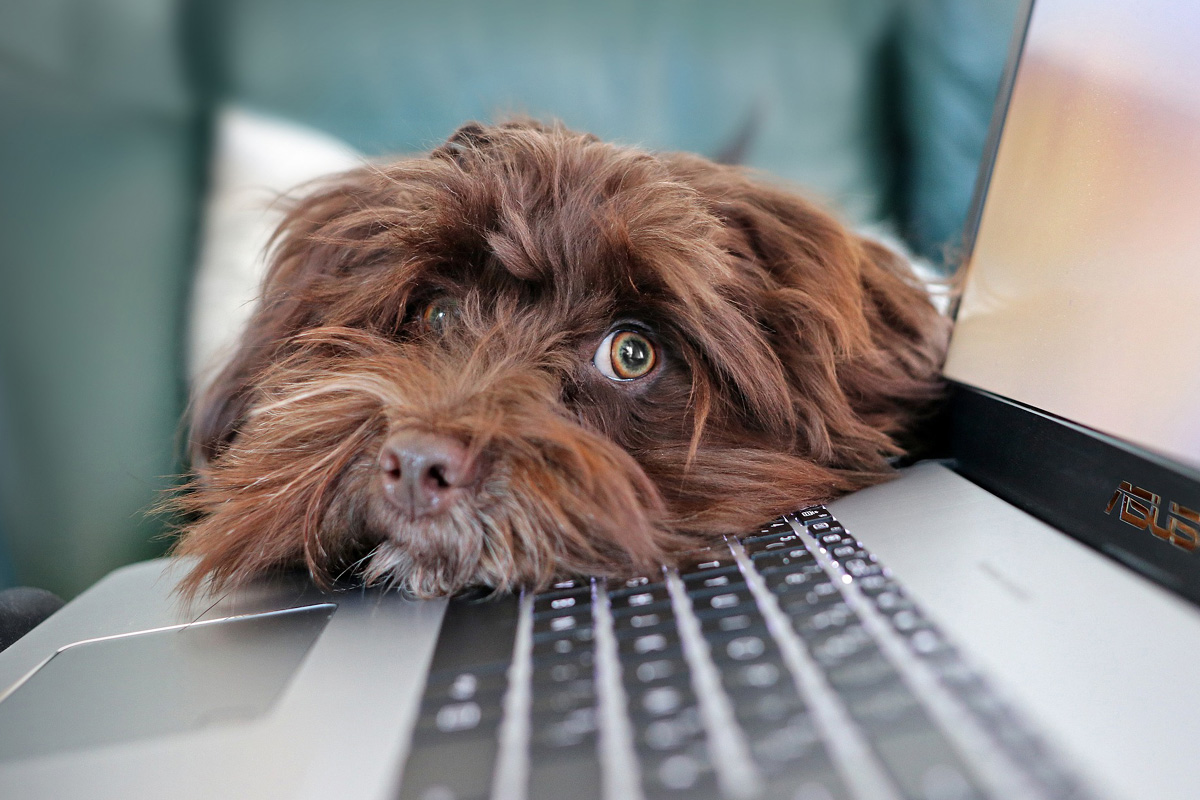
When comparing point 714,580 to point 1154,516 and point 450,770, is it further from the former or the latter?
point 1154,516

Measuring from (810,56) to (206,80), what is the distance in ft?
8.22

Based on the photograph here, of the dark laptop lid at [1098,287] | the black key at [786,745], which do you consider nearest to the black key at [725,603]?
the black key at [786,745]

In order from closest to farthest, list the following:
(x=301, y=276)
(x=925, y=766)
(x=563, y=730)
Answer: (x=925, y=766), (x=563, y=730), (x=301, y=276)

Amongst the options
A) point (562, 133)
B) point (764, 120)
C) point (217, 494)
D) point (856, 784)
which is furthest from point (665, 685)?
point (764, 120)

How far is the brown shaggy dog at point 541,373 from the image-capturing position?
Answer: 1.09 metres

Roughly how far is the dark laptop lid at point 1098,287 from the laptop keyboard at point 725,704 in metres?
0.37

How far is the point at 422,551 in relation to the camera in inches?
43.2

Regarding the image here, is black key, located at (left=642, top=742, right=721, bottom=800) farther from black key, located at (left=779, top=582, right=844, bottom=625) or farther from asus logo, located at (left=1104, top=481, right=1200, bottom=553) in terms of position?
asus logo, located at (left=1104, top=481, right=1200, bottom=553)

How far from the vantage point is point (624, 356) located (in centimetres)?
143

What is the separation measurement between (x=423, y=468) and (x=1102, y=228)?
110 cm

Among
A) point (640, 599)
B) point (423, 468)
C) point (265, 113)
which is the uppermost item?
point (265, 113)

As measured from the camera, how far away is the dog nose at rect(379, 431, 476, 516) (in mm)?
1046

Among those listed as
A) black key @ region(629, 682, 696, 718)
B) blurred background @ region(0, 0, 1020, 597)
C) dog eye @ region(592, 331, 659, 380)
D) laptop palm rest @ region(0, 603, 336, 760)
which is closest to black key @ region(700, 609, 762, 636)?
black key @ region(629, 682, 696, 718)

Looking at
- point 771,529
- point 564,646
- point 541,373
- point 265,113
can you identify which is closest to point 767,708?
point 564,646
